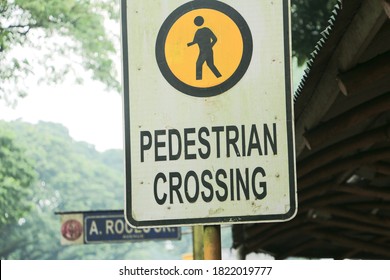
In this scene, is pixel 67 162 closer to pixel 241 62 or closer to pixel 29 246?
pixel 29 246

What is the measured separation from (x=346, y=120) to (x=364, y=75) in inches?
55.6

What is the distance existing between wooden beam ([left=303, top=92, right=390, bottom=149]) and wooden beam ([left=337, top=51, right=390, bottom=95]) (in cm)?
87

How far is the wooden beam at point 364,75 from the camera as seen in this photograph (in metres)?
7.76

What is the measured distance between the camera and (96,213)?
18.2 meters

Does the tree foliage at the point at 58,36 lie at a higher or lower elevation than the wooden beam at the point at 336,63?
higher

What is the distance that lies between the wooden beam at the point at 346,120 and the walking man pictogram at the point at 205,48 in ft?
16.2

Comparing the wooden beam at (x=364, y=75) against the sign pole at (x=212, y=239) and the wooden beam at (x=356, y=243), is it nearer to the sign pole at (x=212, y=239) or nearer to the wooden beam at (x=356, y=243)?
the sign pole at (x=212, y=239)

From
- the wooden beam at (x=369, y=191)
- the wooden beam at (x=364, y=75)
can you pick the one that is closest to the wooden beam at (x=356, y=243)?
the wooden beam at (x=369, y=191)

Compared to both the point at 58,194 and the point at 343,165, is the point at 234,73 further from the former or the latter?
the point at 58,194

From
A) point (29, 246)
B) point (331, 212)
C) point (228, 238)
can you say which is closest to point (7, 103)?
point (331, 212)

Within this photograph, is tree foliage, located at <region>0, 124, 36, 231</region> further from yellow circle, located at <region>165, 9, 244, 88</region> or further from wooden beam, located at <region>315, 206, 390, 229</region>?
yellow circle, located at <region>165, 9, 244, 88</region>

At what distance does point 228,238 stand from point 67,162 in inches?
702

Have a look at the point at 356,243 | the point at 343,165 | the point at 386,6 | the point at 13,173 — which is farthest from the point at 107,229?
the point at 13,173

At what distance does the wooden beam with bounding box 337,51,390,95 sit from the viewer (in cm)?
776
